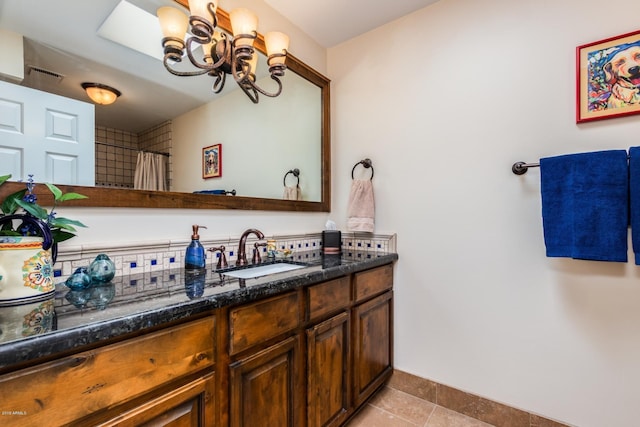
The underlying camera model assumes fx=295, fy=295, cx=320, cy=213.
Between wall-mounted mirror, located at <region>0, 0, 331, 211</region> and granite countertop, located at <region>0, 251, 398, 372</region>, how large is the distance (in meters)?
0.39

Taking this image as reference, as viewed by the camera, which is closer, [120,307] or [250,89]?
[120,307]

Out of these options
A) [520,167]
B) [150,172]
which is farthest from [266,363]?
[520,167]

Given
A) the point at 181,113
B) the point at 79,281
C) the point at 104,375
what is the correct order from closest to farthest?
the point at 104,375, the point at 79,281, the point at 181,113

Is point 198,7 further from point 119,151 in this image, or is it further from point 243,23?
point 119,151

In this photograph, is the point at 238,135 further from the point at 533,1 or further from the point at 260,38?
the point at 533,1

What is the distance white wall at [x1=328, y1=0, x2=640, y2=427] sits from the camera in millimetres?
1341

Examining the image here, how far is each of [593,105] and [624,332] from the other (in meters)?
1.02

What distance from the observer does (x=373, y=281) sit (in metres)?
1.68

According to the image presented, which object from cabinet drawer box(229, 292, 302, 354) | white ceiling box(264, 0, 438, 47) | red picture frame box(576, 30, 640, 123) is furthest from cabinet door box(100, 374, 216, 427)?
white ceiling box(264, 0, 438, 47)

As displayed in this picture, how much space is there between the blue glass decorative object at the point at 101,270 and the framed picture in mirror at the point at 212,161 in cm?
59

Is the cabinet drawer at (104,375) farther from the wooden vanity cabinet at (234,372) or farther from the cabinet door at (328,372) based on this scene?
the cabinet door at (328,372)

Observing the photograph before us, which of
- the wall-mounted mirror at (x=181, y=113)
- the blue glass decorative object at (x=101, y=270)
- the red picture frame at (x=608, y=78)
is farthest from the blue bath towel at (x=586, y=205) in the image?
the blue glass decorative object at (x=101, y=270)

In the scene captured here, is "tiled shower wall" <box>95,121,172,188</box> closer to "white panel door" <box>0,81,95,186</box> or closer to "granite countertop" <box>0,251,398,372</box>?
"white panel door" <box>0,81,95,186</box>

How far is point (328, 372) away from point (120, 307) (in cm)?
94
